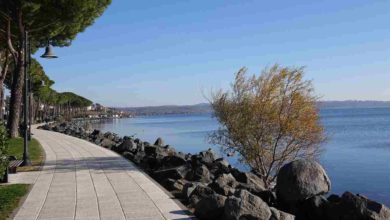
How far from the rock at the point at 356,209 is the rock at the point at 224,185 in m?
2.51

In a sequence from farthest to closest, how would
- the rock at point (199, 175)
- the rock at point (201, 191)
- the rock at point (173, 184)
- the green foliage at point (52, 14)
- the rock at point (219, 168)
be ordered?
the green foliage at point (52, 14)
the rock at point (219, 168)
the rock at point (199, 175)
the rock at point (173, 184)
the rock at point (201, 191)

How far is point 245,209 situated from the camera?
8.80m

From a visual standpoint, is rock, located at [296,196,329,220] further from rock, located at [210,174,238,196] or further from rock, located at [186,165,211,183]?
rock, located at [186,165,211,183]

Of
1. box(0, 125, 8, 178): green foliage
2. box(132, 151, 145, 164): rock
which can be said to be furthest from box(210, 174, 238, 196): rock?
box(132, 151, 145, 164): rock

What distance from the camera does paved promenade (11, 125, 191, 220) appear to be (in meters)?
9.91

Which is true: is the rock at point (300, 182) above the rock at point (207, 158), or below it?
above

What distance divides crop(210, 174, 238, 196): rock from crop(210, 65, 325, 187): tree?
16.5 feet

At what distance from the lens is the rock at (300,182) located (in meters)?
11.4

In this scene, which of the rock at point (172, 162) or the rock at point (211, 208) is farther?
the rock at point (172, 162)

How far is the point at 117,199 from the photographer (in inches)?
450

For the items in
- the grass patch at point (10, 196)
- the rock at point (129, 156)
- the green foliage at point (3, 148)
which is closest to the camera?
the grass patch at point (10, 196)

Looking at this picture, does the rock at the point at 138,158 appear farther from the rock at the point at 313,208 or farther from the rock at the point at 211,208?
the rock at the point at 211,208

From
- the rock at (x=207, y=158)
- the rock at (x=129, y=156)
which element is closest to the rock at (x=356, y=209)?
the rock at (x=207, y=158)

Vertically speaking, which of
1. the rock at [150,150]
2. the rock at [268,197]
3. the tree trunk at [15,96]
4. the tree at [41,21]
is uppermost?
the tree at [41,21]
